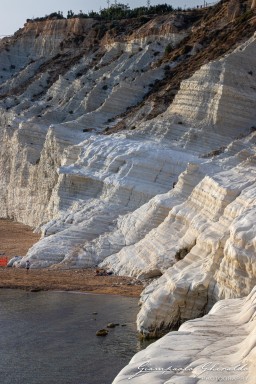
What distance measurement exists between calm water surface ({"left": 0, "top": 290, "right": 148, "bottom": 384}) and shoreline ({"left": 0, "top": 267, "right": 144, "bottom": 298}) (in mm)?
740

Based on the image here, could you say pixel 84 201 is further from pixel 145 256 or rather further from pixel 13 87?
pixel 13 87

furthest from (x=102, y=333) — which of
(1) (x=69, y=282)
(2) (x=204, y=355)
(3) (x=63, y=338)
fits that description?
(2) (x=204, y=355)

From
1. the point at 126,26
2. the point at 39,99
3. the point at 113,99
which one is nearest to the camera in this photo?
the point at 113,99

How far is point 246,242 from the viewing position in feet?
76.2

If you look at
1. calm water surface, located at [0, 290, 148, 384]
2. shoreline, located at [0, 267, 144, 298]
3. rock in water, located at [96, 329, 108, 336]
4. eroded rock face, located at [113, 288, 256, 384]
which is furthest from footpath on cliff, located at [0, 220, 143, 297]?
eroded rock face, located at [113, 288, 256, 384]

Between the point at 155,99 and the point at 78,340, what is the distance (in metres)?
31.3

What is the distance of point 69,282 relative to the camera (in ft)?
119

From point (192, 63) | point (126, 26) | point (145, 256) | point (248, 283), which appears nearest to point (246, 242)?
point (248, 283)

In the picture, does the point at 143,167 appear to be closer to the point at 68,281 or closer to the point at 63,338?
the point at 68,281

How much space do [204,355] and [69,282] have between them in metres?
19.9

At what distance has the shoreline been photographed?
3434cm

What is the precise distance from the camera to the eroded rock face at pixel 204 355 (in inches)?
598

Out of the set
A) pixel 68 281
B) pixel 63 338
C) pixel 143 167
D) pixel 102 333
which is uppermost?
pixel 143 167

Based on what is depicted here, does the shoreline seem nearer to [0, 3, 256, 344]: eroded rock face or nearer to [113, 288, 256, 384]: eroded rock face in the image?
[0, 3, 256, 344]: eroded rock face
